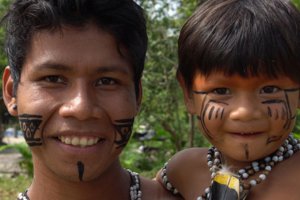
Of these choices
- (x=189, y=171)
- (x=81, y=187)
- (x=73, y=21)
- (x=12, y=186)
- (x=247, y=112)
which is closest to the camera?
(x=247, y=112)

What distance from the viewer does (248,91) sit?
1828 mm

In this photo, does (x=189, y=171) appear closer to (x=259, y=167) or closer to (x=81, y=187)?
(x=259, y=167)

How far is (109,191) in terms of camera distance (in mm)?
2123

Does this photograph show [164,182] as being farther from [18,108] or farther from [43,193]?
[18,108]

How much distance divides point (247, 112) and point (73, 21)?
0.73 meters

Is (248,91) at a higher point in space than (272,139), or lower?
higher

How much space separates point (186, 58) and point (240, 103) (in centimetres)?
33

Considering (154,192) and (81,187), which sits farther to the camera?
(154,192)

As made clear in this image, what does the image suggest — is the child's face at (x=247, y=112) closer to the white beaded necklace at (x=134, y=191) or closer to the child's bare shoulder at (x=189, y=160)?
the child's bare shoulder at (x=189, y=160)

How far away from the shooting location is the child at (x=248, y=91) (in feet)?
5.99

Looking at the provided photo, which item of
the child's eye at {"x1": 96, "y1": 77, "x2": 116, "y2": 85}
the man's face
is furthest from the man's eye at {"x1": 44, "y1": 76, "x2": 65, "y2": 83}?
the child's eye at {"x1": 96, "y1": 77, "x2": 116, "y2": 85}

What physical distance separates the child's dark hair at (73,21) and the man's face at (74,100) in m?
0.03

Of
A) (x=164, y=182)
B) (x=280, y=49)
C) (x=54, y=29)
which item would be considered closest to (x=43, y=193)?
(x=164, y=182)

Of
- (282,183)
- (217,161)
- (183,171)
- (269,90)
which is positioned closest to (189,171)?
(183,171)
